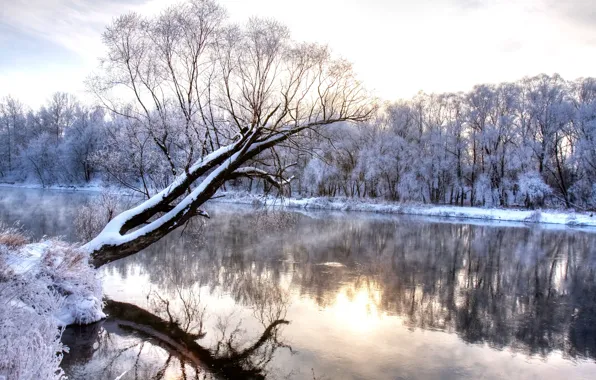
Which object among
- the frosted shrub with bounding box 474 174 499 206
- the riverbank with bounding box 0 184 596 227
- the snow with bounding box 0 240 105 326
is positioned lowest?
the snow with bounding box 0 240 105 326

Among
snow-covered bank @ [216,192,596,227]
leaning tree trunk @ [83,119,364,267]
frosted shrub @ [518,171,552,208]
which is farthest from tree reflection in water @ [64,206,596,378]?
frosted shrub @ [518,171,552,208]

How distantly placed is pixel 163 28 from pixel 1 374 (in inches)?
315

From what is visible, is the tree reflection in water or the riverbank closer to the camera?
the tree reflection in water

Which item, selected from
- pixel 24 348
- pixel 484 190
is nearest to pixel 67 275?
pixel 24 348

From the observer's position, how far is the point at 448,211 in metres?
37.0

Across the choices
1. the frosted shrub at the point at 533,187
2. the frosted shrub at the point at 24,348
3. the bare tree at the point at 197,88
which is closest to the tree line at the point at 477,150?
the frosted shrub at the point at 533,187

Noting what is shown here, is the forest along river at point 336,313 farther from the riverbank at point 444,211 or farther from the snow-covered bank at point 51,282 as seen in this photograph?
the riverbank at point 444,211

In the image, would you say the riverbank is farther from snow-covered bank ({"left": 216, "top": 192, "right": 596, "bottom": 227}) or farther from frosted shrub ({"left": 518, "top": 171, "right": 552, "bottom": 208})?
frosted shrub ({"left": 518, "top": 171, "right": 552, "bottom": 208})

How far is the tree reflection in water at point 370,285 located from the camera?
27.4ft

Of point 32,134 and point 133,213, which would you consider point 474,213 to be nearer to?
point 133,213

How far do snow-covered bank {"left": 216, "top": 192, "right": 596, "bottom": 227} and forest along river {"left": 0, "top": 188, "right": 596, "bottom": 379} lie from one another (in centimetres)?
1414

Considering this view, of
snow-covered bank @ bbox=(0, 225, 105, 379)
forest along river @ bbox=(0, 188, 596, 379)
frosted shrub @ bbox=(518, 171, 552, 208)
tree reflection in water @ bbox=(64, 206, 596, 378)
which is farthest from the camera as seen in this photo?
frosted shrub @ bbox=(518, 171, 552, 208)

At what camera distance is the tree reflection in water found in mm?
8352

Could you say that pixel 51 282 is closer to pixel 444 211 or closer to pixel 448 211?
pixel 444 211
